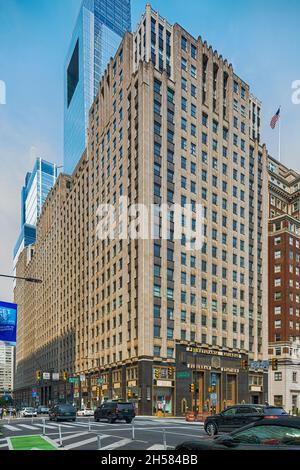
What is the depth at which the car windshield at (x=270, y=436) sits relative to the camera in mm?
6965

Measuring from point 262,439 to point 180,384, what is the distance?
65.7m

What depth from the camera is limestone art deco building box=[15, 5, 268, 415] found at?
69.9 meters

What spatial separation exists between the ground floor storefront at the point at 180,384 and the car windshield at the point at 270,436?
49516 millimetres

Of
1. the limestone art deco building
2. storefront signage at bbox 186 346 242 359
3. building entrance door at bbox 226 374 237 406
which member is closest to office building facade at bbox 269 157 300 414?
the limestone art deco building

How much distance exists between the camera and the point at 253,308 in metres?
89.1

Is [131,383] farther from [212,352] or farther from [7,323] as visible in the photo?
[7,323]

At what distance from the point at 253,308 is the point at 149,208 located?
32.5 metres

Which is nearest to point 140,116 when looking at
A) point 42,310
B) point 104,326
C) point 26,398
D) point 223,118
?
point 223,118

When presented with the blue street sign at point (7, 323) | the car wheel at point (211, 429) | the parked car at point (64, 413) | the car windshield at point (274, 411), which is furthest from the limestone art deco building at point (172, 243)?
the blue street sign at point (7, 323)

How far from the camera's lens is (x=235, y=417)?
22484 mm

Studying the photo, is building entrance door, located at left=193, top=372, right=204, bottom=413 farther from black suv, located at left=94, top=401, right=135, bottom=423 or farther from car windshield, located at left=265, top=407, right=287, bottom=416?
car windshield, located at left=265, top=407, right=287, bottom=416

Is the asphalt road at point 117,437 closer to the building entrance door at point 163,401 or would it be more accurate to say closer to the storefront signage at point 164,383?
the building entrance door at point 163,401

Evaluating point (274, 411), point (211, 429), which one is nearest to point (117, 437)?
point (211, 429)

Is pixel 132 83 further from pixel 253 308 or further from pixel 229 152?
pixel 253 308
